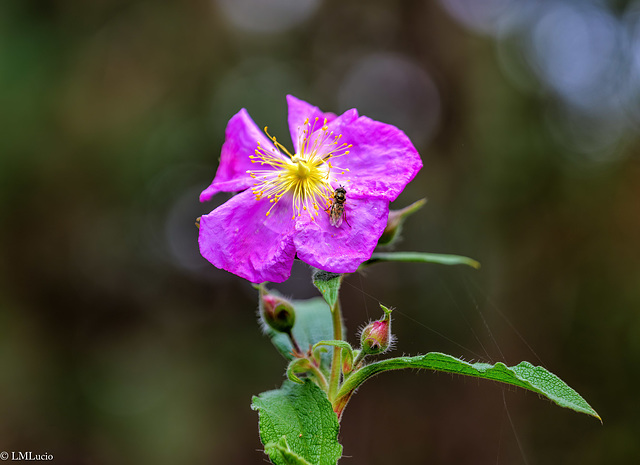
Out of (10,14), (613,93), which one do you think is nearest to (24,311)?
(10,14)

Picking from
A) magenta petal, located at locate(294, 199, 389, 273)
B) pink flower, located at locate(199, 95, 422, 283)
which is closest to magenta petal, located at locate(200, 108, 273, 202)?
pink flower, located at locate(199, 95, 422, 283)

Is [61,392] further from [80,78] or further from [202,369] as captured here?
[80,78]

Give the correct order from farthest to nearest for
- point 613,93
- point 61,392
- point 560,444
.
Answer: point 61,392 → point 613,93 → point 560,444

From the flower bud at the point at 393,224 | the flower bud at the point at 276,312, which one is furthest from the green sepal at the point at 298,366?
the flower bud at the point at 393,224

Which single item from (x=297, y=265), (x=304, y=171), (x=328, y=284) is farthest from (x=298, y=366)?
(x=297, y=265)

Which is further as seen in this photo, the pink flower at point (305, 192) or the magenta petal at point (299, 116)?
the magenta petal at point (299, 116)

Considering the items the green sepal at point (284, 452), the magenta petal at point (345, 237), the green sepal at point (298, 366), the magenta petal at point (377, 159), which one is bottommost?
the green sepal at point (284, 452)

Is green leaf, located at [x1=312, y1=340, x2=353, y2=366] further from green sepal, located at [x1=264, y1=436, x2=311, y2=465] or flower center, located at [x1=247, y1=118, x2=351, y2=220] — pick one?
flower center, located at [x1=247, y1=118, x2=351, y2=220]

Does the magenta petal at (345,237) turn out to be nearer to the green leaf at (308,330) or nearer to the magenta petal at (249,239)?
the magenta petal at (249,239)
